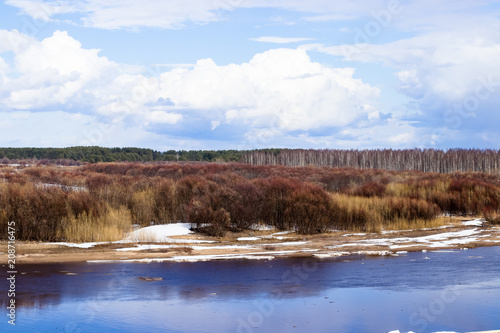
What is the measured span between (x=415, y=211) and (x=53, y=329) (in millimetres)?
20729

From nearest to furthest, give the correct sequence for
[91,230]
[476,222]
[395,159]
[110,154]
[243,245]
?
[91,230] → [243,245] → [476,222] → [395,159] → [110,154]

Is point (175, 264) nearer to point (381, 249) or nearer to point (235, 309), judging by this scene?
point (235, 309)

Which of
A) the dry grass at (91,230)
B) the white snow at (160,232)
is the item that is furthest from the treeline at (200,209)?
the white snow at (160,232)

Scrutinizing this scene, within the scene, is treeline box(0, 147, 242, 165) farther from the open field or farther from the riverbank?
the riverbank

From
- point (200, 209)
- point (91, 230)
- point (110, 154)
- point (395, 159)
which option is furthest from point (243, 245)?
point (110, 154)

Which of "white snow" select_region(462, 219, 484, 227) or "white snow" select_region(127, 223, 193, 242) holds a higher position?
"white snow" select_region(127, 223, 193, 242)

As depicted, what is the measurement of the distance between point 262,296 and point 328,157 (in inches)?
4682

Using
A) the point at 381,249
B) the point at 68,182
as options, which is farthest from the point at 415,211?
the point at 68,182

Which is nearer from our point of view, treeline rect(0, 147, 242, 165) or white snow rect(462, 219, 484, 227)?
white snow rect(462, 219, 484, 227)

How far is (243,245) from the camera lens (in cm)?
2175

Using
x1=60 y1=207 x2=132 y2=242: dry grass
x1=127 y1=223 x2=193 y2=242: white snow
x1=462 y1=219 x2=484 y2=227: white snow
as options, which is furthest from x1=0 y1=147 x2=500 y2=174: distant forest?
x1=60 y1=207 x2=132 y2=242: dry grass

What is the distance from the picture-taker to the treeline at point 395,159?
4375 inches

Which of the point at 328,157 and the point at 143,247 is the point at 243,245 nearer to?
the point at 143,247

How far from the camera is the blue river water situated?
11.2 metres
